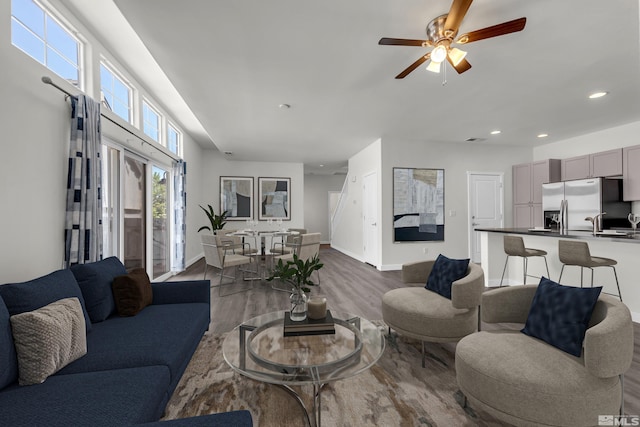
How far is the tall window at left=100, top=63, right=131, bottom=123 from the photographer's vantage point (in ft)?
10.9

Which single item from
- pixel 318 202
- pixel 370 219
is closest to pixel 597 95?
pixel 370 219

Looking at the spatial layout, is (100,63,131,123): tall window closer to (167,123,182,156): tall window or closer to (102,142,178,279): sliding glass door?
(102,142,178,279): sliding glass door

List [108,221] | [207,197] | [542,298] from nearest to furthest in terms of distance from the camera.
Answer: [542,298] → [108,221] → [207,197]

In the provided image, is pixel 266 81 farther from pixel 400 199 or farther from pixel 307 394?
pixel 400 199

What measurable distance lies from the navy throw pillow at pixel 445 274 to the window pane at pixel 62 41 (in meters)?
3.91

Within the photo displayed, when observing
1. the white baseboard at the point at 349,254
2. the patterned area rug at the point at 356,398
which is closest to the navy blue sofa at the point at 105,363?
the patterned area rug at the point at 356,398

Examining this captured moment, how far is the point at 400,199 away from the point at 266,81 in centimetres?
364

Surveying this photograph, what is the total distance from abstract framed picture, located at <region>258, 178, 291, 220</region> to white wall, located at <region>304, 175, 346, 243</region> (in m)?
2.69

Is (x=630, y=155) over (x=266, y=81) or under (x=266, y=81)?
under

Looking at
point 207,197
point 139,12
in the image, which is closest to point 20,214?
point 139,12

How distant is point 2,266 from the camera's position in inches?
74.0

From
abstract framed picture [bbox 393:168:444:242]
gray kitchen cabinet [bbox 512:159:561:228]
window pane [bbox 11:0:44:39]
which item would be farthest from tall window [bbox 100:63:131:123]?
gray kitchen cabinet [bbox 512:159:561:228]

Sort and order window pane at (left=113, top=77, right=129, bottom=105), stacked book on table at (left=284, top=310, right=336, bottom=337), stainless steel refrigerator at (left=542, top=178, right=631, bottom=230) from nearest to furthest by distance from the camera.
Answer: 1. stacked book on table at (left=284, top=310, right=336, bottom=337)
2. window pane at (left=113, top=77, right=129, bottom=105)
3. stainless steel refrigerator at (left=542, top=178, right=631, bottom=230)

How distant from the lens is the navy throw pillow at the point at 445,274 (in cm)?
246
